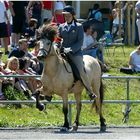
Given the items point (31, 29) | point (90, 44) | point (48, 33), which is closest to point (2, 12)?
point (31, 29)

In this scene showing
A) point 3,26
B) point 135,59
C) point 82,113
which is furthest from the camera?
point 135,59

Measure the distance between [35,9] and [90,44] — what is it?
13.0 ft

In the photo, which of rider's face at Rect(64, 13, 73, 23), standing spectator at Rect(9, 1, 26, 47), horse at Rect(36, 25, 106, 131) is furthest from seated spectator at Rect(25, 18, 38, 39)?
rider's face at Rect(64, 13, 73, 23)

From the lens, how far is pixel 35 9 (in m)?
27.1

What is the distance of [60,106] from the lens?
21766 mm

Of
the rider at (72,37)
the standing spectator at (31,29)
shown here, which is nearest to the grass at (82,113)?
the standing spectator at (31,29)

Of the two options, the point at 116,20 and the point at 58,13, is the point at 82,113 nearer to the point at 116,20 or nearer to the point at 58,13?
the point at 58,13

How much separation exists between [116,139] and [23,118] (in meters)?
4.30

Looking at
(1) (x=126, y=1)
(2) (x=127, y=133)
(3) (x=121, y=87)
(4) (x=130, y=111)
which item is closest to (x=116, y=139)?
(2) (x=127, y=133)

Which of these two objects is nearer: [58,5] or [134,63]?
[134,63]

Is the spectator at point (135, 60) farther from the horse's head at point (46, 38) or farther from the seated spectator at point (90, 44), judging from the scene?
the horse's head at point (46, 38)

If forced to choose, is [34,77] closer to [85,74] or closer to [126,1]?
[85,74]

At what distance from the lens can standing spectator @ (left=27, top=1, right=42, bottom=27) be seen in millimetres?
27000

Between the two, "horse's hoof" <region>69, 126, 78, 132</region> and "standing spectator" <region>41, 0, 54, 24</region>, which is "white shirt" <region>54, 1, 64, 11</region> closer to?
"standing spectator" <region>41, 0, 54, 24</region>
